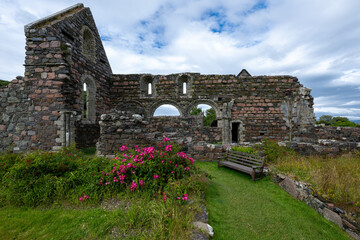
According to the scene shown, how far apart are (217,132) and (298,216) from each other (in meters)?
7.27

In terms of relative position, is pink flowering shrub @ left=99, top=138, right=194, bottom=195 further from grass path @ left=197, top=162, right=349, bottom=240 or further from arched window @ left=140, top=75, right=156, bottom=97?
arched window @ left=140, top=75, right=156, bottom=97

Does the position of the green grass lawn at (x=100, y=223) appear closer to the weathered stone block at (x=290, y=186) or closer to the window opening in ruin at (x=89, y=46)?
the weathered stone block at (x=290, y=186)

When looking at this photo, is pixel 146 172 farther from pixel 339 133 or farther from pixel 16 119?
pixel 339 133

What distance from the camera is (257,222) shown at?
9.20 feet

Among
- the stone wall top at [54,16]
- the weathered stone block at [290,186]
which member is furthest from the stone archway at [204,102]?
the stone wall top at [54,16]

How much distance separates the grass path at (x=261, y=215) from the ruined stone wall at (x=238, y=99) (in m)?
7.16

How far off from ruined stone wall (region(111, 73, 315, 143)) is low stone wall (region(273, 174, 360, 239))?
705 centimetres

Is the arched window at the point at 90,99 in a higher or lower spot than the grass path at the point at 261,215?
higher

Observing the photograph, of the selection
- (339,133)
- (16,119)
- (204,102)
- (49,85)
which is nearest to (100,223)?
(49,85)

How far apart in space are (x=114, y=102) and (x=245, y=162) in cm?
1031

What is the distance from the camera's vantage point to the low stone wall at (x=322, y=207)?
2.62 meters

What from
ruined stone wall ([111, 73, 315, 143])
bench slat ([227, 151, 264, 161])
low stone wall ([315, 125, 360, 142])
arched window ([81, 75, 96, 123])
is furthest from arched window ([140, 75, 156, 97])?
low stone wall ([315, 125, 360, 142])

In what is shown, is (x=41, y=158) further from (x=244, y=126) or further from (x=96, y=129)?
(x=244, y=126)

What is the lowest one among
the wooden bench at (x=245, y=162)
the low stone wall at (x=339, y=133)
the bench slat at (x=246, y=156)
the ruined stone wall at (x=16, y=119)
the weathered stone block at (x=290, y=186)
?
the weathered stone block at (x=290, y=186)
